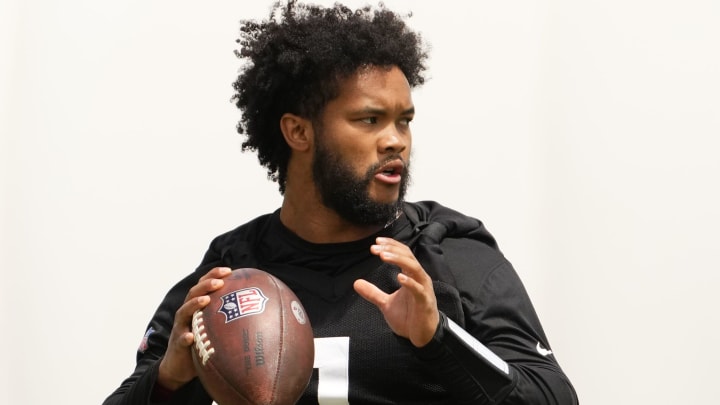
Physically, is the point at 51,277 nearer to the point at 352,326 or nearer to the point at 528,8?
the point at 352,326

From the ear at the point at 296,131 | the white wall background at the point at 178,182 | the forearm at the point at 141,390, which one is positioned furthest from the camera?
the white wall background at the point at 178,182

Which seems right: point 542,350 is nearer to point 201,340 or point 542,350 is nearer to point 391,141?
point 391,141

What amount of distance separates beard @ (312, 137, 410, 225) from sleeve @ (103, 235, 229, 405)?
28 centimetres

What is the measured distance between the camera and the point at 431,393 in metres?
2.08

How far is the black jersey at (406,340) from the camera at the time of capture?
1917mm

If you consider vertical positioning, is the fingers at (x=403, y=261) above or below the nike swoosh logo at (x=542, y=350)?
above

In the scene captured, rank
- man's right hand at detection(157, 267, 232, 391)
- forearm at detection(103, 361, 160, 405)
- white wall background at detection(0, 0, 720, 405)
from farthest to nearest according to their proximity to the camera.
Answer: white wall background at detection(0, 0, 720, 405) < forearm at detection(103, 361, 160, 405) < man's right hand at detection(157, 267, 232, 391)

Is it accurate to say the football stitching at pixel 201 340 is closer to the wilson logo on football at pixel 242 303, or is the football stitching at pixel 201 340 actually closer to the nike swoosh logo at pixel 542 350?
the wilson logo on football at pixel 242 303

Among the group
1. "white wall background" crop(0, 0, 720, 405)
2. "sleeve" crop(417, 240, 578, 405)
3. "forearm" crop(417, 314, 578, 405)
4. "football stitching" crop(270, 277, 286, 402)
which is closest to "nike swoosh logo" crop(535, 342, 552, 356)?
"sleeve" crop(417, 240, 578, 405)

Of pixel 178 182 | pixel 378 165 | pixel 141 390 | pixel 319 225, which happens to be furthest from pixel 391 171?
pixel 178 182

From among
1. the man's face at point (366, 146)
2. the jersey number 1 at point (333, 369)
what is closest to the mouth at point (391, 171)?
the man's face at point (366, 146)

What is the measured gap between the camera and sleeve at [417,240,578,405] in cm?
189

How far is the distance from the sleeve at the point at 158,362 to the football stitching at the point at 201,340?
0.74 ft

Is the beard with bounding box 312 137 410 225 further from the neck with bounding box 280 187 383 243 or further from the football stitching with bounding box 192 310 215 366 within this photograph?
the football stitching with bounding box 192 310 215 366
